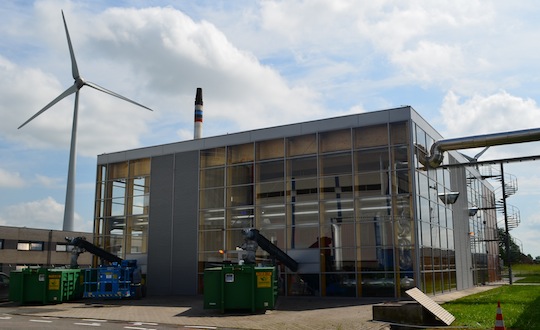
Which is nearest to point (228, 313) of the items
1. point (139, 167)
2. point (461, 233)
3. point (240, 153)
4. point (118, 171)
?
point (240, 153)

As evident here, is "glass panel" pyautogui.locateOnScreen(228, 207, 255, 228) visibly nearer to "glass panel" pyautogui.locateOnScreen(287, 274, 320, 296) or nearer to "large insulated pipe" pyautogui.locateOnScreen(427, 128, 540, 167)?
"glass panel" pyautogui.locateOnScreen(287, 274, 320, 296)

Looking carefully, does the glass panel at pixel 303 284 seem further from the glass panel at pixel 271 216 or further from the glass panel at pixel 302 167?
the glass panel at pixel 302 167

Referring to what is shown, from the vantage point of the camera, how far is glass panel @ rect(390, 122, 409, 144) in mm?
24062

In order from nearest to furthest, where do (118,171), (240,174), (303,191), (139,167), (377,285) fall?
(377,285)
(303,191)
(240,174)
(139,167)
(118,171)

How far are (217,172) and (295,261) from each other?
7.05 m

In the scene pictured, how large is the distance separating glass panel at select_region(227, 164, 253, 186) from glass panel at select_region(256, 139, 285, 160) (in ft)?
2.95

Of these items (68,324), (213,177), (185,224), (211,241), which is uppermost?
(213,177)

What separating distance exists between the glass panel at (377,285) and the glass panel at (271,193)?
5.68m

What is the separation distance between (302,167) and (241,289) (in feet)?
29.4

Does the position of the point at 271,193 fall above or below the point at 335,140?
below

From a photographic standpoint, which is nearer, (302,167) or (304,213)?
(304,213)

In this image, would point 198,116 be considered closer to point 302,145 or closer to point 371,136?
point 302,145

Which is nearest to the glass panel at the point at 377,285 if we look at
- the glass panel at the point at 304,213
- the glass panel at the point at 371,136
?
the glass panel at the point at 304,213

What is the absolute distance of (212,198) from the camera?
2905 centimetres
